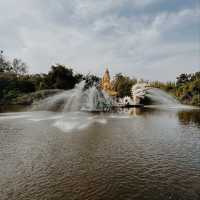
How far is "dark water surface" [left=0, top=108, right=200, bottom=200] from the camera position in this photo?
28.9ft

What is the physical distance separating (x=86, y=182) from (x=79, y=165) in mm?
2103

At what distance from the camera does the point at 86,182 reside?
31.8 ft

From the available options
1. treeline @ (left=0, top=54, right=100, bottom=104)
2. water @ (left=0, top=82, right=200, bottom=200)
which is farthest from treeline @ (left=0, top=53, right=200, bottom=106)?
water @ (left=0, top=82, right=200, bottom=200)

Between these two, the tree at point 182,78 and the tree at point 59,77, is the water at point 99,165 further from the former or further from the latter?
the tree at point 182,78

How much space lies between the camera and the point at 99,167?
11.5 metres

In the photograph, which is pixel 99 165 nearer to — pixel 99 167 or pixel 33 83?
pixel 99 167

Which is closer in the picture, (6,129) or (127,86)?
(6,129)

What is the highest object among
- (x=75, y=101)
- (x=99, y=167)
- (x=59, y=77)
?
(x=59, y=77)

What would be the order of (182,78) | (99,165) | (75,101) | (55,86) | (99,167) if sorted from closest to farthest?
1. (99,167)
2. (99,165)
3. (75,101)
4. (55,86)
5. (182,78)

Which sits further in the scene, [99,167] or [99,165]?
[99,165]

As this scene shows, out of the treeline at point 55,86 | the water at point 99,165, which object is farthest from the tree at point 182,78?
the water at point 99,165

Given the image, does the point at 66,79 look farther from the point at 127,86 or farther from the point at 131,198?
the point at 131,198

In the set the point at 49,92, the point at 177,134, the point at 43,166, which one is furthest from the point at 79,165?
the point at 49,92

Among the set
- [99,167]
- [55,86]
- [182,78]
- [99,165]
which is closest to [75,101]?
[55,86]
